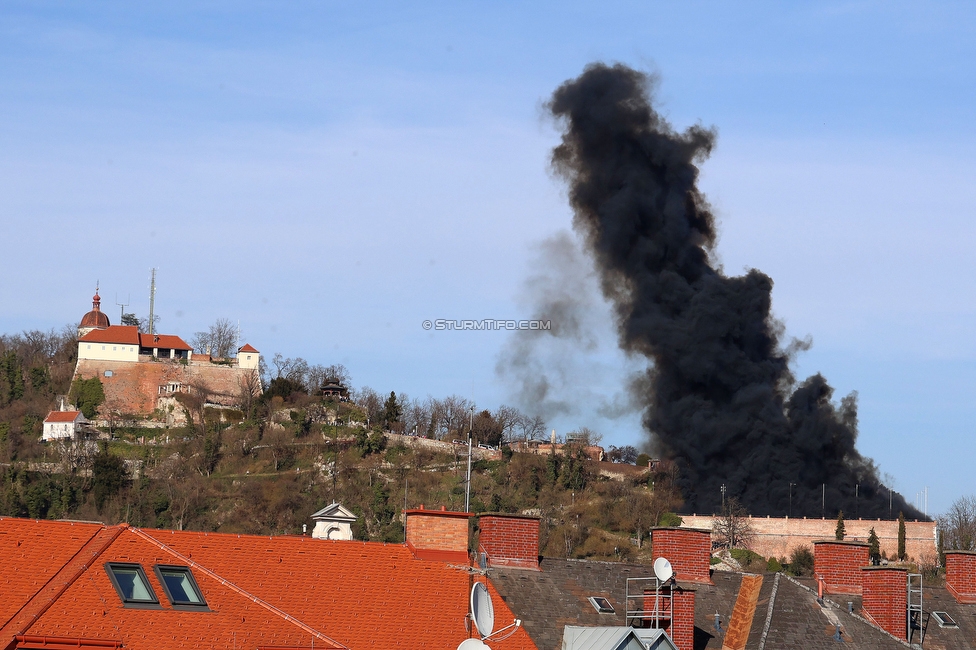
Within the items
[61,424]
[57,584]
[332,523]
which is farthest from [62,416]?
[57,584]

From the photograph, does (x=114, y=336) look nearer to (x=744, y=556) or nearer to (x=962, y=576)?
(x=744, y=556)

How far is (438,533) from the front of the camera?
2281 centimetres

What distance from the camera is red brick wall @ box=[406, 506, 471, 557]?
74.6 feet

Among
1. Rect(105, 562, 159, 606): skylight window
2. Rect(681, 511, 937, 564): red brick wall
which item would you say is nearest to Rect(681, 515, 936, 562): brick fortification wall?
Rect(681, 511, 937, 564): red brick wall

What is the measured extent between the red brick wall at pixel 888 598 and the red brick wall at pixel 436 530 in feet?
21.4

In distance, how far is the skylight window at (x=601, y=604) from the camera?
73.5 ft

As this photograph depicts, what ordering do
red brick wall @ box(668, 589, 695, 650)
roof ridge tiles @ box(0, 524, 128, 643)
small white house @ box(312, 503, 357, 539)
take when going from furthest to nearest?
small white house @ box(312, 503, 357, 539)
red brick wall @ box(668, 589, 695, 650)
roof ridge tiles @ box(0, 524, 128, 643)

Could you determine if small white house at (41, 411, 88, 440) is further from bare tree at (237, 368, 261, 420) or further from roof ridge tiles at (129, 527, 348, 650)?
roof ridge tiles at (129, 527, 348, 650)

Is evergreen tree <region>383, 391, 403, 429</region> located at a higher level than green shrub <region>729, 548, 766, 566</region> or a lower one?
higher

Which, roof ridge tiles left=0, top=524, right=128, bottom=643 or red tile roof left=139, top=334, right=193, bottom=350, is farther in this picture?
red tile roof left=139, top=334, right=193, bottom=350

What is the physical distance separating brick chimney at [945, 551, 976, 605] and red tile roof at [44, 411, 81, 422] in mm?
87656

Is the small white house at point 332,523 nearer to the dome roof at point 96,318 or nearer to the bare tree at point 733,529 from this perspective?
the bare tree at point 733,529

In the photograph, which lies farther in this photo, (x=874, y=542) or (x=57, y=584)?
(x=874, y=542)

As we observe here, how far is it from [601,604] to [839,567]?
16.0ft
